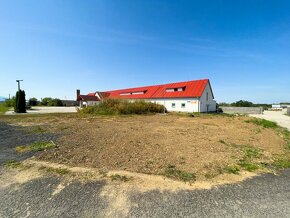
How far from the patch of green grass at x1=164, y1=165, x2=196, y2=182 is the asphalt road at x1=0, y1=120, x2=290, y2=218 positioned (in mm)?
557

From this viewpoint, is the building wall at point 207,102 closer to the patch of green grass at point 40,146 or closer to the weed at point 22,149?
the patch of green grass at point 40,146

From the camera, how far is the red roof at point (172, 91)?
28891 millimetres

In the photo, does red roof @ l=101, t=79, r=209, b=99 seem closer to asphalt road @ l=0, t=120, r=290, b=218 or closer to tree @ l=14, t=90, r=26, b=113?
tree @ l=14, t=90, r=26, b=113

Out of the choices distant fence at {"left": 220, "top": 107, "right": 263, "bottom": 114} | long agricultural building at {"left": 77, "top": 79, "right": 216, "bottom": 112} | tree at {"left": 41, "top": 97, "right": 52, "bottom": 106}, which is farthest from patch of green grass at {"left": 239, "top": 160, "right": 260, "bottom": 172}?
tree at {"left": 41, "top": 97, "right": 52, "bottom": 106}

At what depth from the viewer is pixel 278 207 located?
2.94 meters

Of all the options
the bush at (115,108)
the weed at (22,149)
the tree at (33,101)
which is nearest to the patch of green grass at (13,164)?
the weed at (22,149)

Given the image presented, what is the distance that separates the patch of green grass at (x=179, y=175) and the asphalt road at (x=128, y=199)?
56 centimetres

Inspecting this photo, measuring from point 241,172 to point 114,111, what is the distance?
67.2ft

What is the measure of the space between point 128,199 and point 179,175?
1547mm

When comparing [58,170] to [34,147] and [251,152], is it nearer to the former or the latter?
[34,147]

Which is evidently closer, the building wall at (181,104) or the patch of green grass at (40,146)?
the patch of green grass at (40,146)

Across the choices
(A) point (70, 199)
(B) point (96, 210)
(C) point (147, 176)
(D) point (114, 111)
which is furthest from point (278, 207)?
(D) point (114, 111)

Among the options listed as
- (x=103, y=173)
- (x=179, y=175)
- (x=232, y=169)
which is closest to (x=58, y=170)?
(x=103, y=173)

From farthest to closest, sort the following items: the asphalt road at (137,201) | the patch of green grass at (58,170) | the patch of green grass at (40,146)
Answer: the patch of green grass at (40,146)
the patch of green grass at (58,170)
the asphalt road at (137,201)
